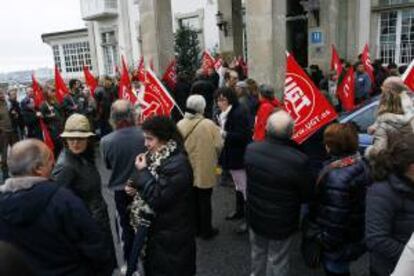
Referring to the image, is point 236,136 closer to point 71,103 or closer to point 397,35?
point 71,103

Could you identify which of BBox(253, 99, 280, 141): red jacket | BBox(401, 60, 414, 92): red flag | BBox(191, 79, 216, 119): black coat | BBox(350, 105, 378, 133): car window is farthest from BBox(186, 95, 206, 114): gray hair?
BBox(401, 60, 414, 92): red flag

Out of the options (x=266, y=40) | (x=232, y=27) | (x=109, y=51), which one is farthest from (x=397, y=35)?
(x=109, y=51)

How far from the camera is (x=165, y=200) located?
10.0 feet

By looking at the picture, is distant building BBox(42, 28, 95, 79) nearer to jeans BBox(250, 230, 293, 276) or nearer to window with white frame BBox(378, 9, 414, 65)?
window with white frame BBox(378, 9, 414, 65)

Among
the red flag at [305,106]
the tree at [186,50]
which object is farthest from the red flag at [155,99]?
the tree at [186,50]

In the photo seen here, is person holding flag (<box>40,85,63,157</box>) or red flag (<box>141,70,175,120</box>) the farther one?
person holding flag (<box>40,85,63,157</box>)

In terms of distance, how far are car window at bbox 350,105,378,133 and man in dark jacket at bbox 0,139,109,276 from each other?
13.6 feet

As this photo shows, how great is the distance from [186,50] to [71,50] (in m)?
16.5

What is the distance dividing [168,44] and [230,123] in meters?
7.63

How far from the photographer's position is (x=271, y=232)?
3.51 m

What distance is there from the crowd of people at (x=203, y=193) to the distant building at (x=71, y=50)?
2767 cm

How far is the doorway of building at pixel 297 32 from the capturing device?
59.1ft

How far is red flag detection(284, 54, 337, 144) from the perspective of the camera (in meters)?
4.43

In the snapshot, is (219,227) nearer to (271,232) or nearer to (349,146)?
(271,232)
